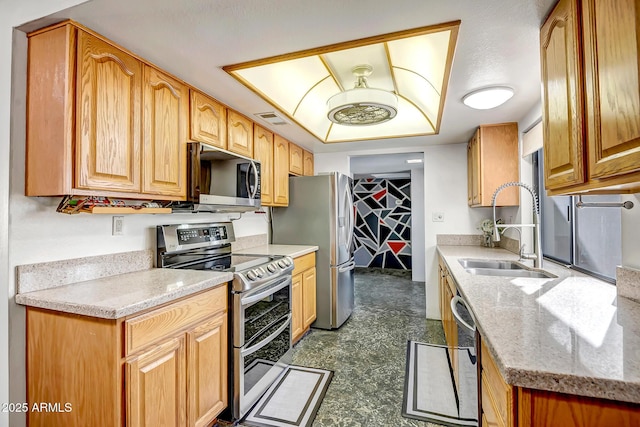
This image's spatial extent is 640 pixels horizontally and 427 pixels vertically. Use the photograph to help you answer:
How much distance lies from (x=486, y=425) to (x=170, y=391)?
1.34 metres

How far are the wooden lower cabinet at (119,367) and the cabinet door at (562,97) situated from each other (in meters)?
1.75

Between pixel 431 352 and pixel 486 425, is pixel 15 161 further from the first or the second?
pixel 431 352

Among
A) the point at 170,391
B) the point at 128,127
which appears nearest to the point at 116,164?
the point at 128,127

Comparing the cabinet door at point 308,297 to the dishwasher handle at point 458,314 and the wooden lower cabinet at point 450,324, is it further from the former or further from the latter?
the dishwasher handle at point 458,314

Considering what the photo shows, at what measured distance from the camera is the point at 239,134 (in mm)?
2574

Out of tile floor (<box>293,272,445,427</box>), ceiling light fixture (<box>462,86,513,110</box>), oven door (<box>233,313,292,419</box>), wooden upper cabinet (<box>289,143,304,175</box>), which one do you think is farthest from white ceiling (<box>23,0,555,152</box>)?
tile floor (<box>293,272,445,427</box>)

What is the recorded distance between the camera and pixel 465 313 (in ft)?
4.89

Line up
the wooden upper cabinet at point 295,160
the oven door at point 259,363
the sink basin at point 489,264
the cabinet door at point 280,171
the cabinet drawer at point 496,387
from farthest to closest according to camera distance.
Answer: the wooden upper cabinet at point 295,160 < the cabinet door at point 280,171 < the sink basin at point 489,264 < the oven door at point 259,363 < the cabinet drawer at point 496,387

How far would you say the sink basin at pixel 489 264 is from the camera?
2346 millimetres

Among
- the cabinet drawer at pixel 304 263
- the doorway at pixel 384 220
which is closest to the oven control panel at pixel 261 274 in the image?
the cabinet drawer at pixel 304 263

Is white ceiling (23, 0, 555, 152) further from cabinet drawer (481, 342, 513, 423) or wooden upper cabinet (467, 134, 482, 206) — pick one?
cabinet drawer (481, 342, 513, 423)

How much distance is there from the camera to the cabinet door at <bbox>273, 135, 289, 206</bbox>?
315cm

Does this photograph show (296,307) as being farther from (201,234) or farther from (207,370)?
(207,370)

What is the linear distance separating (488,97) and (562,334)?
1.58 metres
